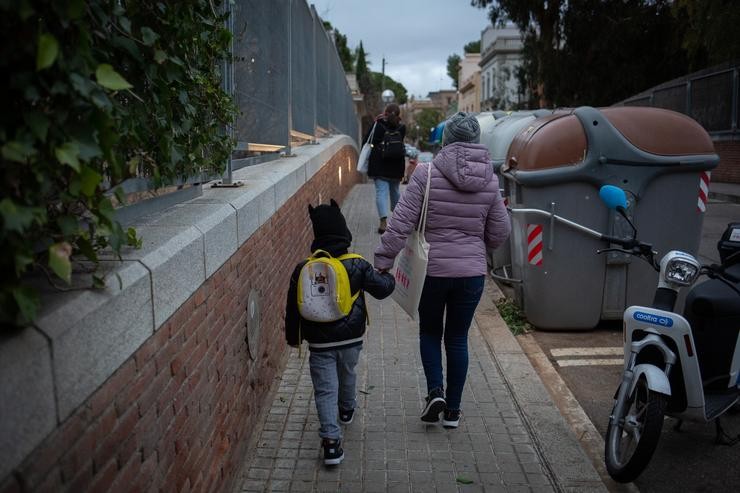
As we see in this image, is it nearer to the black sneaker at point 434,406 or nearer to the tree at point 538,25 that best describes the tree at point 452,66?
the tree at point 538,25

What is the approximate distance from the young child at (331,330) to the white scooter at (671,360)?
1417mm

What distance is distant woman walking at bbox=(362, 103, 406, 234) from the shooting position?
31.3ft

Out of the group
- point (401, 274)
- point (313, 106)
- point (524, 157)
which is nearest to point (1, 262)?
point (401, 274)

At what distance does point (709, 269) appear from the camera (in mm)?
3951

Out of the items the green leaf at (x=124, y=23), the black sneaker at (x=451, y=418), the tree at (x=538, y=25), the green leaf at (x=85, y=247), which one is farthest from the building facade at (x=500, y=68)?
the green leaf at (x=85, y=247)

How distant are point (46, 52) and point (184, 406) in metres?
1.68

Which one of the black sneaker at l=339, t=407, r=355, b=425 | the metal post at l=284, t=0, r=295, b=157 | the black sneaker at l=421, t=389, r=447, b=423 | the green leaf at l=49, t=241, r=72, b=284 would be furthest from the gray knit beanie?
the metal post at l=284, t=0, r=295, b=157

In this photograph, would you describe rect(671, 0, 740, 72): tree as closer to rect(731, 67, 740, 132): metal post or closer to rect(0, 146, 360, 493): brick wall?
Result: rect(731, 67, 740, 132): metal post

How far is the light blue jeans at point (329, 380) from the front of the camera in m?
3.75

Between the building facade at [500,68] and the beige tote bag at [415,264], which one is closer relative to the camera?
the beige tote bag at [415,264]

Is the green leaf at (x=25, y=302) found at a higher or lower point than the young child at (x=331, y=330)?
higher

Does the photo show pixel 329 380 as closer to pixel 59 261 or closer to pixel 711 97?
pixel 59 261

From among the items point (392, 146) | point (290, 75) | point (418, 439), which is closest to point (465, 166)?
point (418, 439)

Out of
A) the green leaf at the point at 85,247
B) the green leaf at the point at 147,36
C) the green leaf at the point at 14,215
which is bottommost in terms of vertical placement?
the green leaf at the point at 85,247
